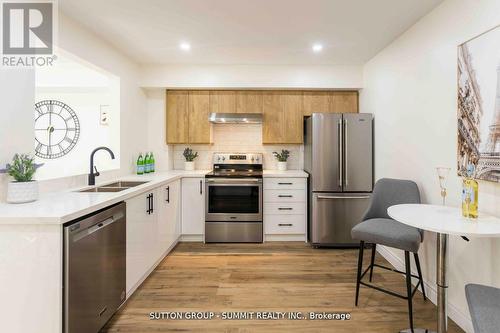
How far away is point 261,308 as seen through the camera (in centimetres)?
220

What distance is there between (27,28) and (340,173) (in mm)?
3385

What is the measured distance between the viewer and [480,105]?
1.78m

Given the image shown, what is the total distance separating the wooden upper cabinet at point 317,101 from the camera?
3.99 meters

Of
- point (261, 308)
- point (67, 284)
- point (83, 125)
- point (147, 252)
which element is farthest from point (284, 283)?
point (83, 125)

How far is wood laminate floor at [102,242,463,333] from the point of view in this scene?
6.56 feet

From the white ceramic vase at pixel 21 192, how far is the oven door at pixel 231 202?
6.70 ft

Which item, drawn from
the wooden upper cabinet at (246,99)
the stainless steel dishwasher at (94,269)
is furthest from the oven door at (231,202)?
the stainless steel dishwasher at (94,269)

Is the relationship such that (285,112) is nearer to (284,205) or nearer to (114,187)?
(284,205)

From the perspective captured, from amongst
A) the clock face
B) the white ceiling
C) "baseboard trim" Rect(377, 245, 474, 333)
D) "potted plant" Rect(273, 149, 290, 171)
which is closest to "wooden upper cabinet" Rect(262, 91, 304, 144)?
"potted plant" Rect(273, 149, 290, 171)

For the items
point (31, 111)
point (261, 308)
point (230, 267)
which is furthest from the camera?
point (230, 267)

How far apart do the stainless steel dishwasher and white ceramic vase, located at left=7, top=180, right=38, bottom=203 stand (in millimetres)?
482

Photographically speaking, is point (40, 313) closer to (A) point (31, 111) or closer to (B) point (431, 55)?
(A) point (31, 111)

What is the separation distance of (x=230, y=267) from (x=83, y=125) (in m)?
3.04

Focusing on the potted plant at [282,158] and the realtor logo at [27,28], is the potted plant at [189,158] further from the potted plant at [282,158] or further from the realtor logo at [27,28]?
the realtor logo at [27,28]
